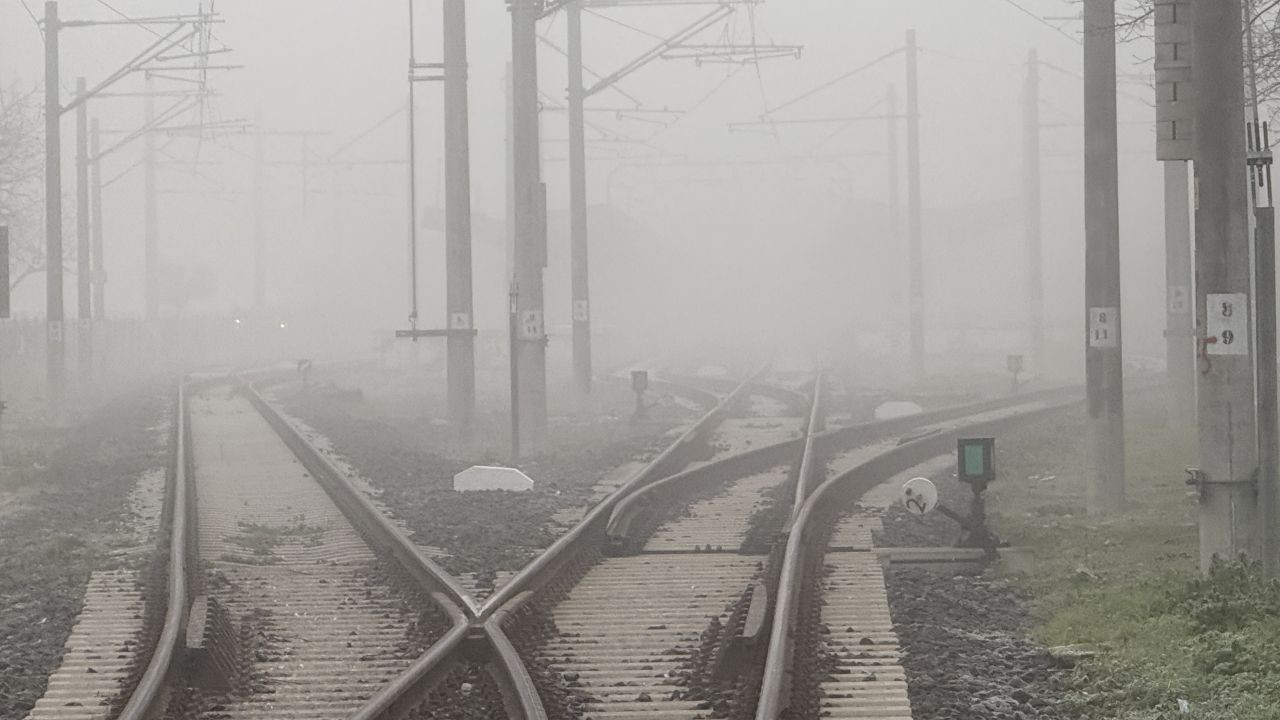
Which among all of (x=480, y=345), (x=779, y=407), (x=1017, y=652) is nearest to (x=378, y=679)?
(x=1017, y=652)

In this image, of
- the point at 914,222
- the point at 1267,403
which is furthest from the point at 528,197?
the point at 914,222

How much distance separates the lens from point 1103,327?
14508 mm

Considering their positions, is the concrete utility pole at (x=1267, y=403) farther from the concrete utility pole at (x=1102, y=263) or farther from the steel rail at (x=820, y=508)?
the concrete utility pole at (x=1102, y=263)

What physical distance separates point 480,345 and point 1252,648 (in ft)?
159

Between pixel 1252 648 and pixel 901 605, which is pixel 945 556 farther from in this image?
pixel 1252 648

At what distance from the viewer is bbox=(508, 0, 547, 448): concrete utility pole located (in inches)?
865

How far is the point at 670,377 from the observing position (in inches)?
1667

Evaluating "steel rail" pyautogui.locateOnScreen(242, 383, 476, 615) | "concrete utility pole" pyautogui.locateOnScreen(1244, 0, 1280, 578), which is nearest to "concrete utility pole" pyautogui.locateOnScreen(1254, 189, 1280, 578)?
"concrete utility pole" pyautogui.locateOnScreen(1244, 0, 1280, 578)

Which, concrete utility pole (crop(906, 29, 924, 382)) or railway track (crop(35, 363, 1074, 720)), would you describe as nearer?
railway track (crop(35, 363, 1074, 720))

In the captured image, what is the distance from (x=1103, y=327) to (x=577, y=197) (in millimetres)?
17112

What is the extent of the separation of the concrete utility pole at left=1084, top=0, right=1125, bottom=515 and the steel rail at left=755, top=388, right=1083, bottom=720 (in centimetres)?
243

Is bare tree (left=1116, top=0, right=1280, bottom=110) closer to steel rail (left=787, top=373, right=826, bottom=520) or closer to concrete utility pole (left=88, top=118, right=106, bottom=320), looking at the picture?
steel rail (left=787, top=373, right=826, bottom=520)

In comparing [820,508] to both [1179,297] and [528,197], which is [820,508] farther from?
[1179,297]

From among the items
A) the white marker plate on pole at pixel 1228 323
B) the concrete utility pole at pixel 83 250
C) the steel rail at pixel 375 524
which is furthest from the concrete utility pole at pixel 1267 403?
the concrete utility pole at pixel 83 250
